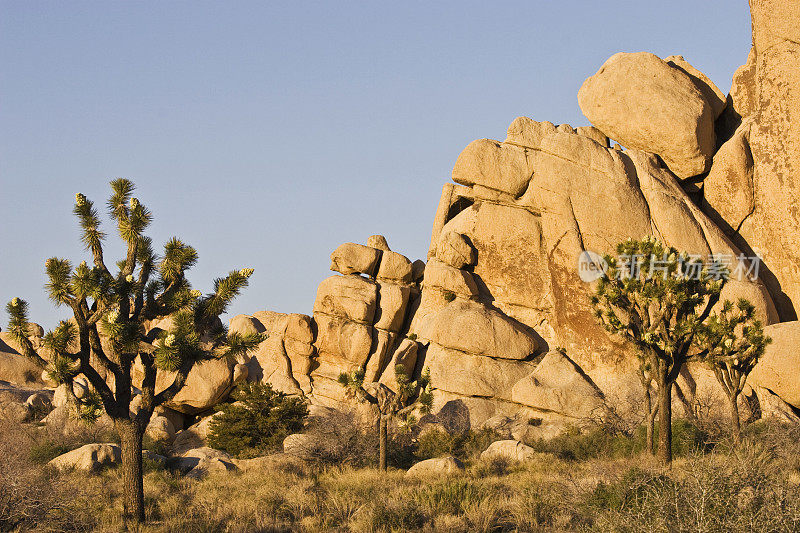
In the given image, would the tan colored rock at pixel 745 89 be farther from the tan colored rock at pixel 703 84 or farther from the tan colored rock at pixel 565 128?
the tan colored rock at pixel 565 128

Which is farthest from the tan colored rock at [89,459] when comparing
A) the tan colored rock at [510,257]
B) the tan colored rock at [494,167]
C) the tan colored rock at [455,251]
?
the tan colored rock at [494,167]

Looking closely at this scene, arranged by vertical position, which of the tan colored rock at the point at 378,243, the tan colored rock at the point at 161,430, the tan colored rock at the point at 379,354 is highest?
the tan colored rock at the point at 378,243

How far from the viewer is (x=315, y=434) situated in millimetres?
25000

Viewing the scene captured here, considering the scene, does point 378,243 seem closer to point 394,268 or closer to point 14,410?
point 394,268

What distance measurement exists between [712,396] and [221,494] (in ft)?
60.7

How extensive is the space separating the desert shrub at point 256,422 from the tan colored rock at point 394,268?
8.84m

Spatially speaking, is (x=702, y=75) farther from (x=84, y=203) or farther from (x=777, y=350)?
(x=84, y=203)

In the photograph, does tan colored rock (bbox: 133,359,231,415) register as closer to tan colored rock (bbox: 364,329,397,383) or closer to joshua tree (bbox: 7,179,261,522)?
tan colored rock (bbox: 364,329,397,383)

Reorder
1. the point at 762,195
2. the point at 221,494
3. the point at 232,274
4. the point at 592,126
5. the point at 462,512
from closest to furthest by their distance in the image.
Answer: the point at 462,512 < the point at 232,274 < the point at 221,494 < the point at 762,195 < the point at 592,126

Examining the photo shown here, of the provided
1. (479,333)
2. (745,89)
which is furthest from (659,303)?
(745,89)

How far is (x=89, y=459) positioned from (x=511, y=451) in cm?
1229

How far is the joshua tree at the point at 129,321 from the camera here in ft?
46.4

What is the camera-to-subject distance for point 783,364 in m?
27.1

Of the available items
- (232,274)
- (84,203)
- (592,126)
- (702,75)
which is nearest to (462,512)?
(232,274)
